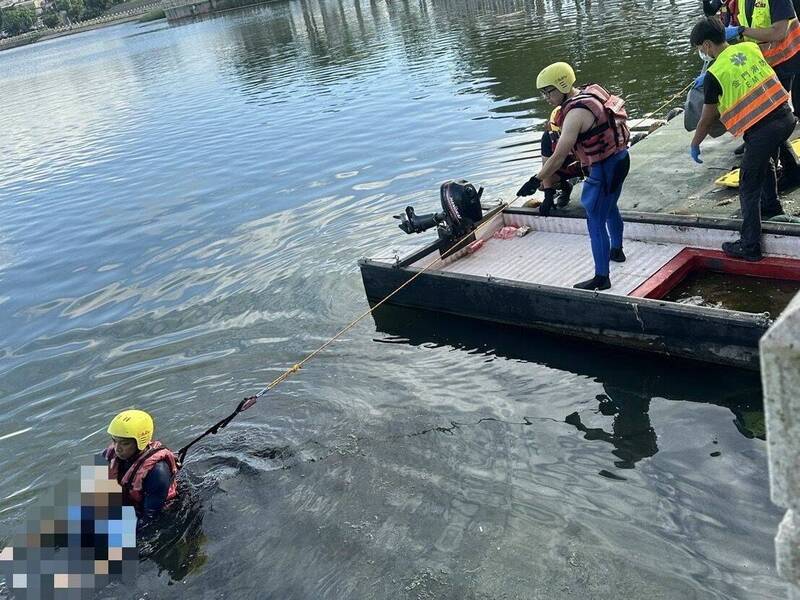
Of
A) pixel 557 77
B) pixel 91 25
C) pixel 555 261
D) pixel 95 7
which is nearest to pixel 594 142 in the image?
pixel 557 77

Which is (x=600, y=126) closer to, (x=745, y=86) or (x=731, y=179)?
(x=745, y=86)

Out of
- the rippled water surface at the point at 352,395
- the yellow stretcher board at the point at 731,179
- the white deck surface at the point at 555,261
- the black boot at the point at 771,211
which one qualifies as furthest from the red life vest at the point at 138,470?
the yellow stretcher board at the point at 731,179

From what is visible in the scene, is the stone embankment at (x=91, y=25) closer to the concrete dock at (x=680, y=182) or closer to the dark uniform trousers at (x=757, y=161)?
the concrete dock at (x=680, y=182)

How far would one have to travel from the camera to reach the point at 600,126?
24.4 ft

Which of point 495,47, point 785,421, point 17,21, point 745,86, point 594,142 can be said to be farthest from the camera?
point 17,21

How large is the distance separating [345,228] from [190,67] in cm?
3340

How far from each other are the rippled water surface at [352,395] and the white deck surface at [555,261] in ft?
2.51

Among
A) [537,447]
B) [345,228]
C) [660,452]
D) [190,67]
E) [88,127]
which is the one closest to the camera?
[660,452]

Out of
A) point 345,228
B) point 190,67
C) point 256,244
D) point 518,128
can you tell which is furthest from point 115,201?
point 190,67

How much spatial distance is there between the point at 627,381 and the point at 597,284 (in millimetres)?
1053

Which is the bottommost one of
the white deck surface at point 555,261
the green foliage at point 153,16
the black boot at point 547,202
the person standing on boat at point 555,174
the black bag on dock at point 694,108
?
the white deck surface at point 555,261

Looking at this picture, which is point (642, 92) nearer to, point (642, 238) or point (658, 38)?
point (658, 38)

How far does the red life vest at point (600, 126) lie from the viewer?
7.41m

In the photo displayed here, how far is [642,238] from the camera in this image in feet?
28.8
